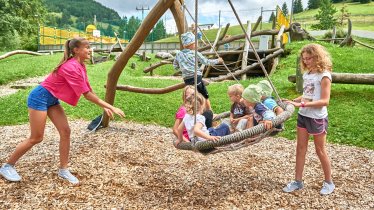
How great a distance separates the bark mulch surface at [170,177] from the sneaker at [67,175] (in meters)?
0.06

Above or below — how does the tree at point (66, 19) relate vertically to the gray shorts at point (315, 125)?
above

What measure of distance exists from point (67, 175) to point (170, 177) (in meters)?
1.25

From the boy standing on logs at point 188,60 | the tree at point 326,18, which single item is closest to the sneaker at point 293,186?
the boy standing on logs at point 188,60

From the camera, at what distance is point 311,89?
12.8ft

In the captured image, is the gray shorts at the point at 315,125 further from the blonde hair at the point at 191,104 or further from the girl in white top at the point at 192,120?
the blonde hair at the point at 191,104

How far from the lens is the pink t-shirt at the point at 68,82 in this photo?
3.79 metres

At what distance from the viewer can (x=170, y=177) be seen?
474 cm

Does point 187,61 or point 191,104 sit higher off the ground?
point 187,61

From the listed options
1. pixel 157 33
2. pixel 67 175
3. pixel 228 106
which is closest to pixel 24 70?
pixel 228 106

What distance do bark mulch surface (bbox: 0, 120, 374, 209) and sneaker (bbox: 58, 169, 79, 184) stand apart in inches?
2.4

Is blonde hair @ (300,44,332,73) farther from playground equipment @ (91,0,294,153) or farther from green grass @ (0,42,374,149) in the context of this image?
green grass @ (0,42,374,149)

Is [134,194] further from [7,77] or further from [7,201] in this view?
[7,77]

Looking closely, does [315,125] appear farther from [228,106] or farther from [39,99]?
[228,106]

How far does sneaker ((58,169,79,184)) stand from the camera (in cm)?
430
